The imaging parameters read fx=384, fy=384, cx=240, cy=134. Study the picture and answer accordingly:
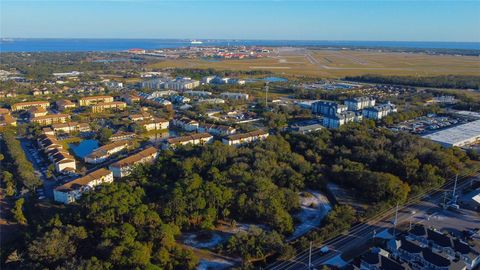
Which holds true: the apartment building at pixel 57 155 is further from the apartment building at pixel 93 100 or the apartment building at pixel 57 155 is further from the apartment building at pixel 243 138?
the apartment building at pixel 93 100

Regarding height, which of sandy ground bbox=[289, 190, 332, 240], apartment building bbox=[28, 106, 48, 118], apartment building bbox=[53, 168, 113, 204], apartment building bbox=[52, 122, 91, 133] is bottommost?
sandy ground bbox=[289, 190, 332, 240]

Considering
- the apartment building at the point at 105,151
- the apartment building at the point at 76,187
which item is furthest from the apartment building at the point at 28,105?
the apartment building at the point at 76,187

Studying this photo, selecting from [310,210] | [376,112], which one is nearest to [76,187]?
[310,210]

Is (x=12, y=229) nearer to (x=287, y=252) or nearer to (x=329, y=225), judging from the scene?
(x=287, y=252)

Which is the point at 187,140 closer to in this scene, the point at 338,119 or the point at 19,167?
the point at 19,167

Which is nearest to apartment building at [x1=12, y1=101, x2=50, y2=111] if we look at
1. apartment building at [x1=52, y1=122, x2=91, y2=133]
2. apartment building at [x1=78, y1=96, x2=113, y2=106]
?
apartment building at [x1=78, y1=96, x2=113, y2=106]

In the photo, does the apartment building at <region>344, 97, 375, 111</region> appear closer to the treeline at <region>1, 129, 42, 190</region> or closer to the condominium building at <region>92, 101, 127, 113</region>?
the condominium building at <region>92, 101, 127, 113</region>
